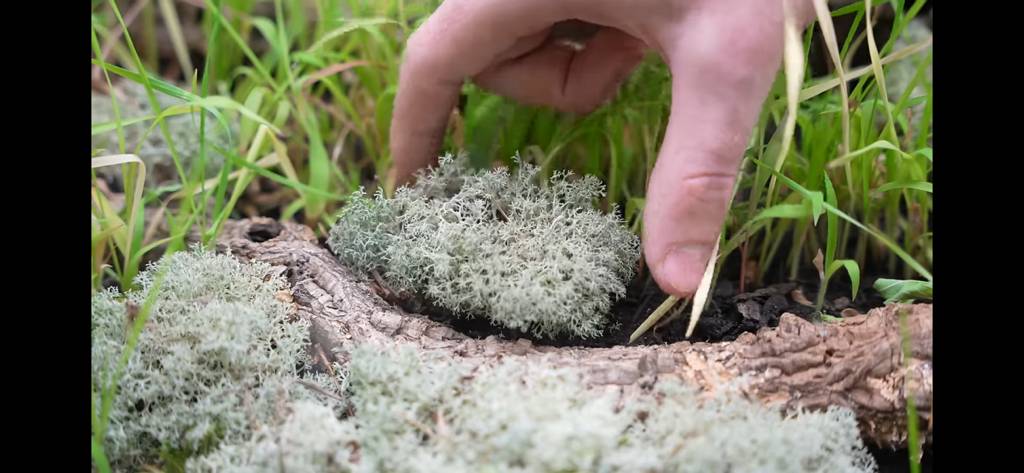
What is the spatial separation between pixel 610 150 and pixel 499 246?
17.6 inches

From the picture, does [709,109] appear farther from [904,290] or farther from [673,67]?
[904,290]

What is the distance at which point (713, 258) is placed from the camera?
121 cm

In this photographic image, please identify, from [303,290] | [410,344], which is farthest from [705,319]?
[303,290]

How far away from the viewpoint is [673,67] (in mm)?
1137

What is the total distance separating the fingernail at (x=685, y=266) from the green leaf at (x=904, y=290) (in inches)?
14.0

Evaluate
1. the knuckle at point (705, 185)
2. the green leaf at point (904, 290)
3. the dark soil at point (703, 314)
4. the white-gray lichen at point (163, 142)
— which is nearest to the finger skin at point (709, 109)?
the knuckle at point (705, 185)

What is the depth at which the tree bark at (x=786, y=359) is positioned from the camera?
44.5 inches

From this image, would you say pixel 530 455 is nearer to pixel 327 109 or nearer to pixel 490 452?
pixel 490 452

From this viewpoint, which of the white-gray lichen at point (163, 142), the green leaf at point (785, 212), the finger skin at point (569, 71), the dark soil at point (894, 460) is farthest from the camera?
the white-gray lichen at point (163, 142)

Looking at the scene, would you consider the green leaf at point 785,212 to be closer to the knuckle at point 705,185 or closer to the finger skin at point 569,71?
the knuckle at point 705,185

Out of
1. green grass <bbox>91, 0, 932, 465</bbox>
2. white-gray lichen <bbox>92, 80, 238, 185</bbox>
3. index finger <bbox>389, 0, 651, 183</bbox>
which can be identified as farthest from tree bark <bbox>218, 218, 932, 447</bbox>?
white-gray lichen <bbox>92, 80, 238, 185</bbox>

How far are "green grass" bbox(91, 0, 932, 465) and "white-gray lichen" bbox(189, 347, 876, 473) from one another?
1.32 feet

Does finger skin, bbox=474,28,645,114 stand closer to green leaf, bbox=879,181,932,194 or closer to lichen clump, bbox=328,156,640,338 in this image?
lichen clump, bbox=328,156,640,338

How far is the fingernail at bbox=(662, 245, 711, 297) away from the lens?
3.78 ft
